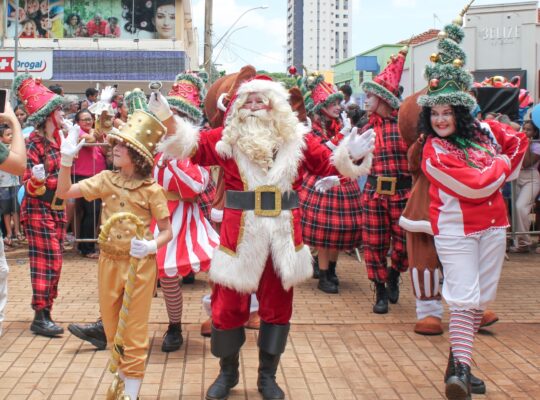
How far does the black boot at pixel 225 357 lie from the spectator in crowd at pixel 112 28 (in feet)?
124

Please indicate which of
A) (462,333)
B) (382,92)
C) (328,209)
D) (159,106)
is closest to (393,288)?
(328,209)

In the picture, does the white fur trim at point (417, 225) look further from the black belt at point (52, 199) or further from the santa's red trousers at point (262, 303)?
the black belt at point (52, 199)

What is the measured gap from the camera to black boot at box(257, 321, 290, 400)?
466cm

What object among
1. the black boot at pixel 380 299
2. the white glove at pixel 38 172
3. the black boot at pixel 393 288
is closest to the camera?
the white glove at pixel 38 172

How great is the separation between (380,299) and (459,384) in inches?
108

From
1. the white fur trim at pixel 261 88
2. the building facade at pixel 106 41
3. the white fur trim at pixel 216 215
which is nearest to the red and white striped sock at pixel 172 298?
the white fur trim at pixel 216 215

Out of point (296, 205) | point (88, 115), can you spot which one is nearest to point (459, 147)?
point (296, 205)

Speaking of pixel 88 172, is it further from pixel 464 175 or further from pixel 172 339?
pixel 464 175

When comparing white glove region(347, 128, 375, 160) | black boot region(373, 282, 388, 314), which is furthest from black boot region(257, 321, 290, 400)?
black boot region(373, 282, 388, 314)

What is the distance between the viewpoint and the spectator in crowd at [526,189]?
34.1ft

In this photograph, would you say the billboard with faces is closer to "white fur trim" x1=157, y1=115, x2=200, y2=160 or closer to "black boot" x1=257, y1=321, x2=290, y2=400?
"white fur trim" x1=157, y1=115, x2=200, y2=160

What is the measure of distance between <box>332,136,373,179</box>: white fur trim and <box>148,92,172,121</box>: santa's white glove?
42.7 inches

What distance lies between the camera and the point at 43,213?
603 centimetres

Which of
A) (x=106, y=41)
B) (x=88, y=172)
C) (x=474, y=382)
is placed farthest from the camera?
(x=106, y=41)
